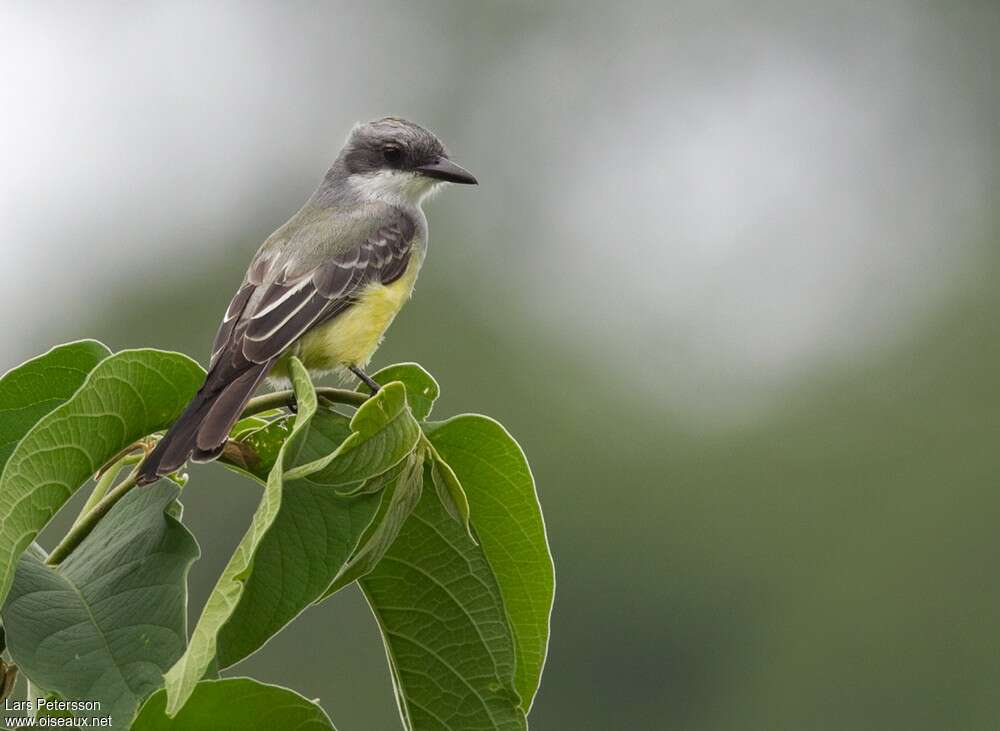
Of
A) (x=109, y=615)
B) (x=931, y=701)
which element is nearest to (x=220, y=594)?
(x=109, y=615)

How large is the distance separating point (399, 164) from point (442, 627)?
9.81 feet

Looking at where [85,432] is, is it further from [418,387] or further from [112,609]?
[418,387]

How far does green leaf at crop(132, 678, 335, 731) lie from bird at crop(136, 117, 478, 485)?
1.60 ft

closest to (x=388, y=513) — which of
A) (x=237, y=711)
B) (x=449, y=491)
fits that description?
(x=449, y=491)

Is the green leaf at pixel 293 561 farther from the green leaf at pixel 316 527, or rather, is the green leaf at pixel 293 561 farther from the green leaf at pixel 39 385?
the green leaf at pixel 39 385

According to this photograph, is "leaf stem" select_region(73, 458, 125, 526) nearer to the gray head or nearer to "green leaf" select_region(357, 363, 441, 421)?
"green leaf" select_region(357, 363, 441, 421)

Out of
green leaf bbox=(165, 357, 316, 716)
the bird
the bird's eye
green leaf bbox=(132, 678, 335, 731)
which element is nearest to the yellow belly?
the bird

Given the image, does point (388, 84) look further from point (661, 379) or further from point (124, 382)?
point (124, 382)

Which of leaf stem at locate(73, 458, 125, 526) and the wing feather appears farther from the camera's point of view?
the wing feather

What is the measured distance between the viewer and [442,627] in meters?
2.50

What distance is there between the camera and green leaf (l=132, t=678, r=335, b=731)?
6.81 ft

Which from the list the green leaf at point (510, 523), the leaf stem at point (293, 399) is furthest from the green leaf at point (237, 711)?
the leaf stem at point (293, 399)

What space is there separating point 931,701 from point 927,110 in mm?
19138

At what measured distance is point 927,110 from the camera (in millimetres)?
34406
